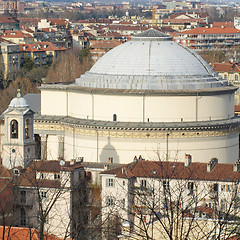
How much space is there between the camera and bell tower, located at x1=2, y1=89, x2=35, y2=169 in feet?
169

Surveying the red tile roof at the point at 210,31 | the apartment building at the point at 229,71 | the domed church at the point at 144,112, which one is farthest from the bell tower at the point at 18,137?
the red tile roof at the point at 210,31

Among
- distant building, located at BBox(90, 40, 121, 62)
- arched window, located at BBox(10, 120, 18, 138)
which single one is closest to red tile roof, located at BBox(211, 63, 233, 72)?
distant building, located at BBox(90, 40, 121, 62)

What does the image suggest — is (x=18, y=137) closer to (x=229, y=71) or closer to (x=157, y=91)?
(x=157, y=91)

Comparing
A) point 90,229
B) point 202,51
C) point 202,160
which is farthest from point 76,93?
point 202,51

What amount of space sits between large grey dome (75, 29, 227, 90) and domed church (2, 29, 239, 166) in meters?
0.05

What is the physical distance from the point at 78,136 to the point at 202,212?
22.0 meters

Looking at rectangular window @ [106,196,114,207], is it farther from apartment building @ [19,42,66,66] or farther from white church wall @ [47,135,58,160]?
apartment building @ [19,42,66,66]

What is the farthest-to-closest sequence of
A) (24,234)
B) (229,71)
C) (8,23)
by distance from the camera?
(8,23), (229,71), (24,234)

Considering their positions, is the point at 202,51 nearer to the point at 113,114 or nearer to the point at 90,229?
the point at 113,114

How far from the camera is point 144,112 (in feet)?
194

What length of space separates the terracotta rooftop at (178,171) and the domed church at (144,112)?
7.18m

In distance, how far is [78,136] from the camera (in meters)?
60.3

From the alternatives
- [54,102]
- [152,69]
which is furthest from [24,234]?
[54,102]

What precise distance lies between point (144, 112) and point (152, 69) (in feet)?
8.82
